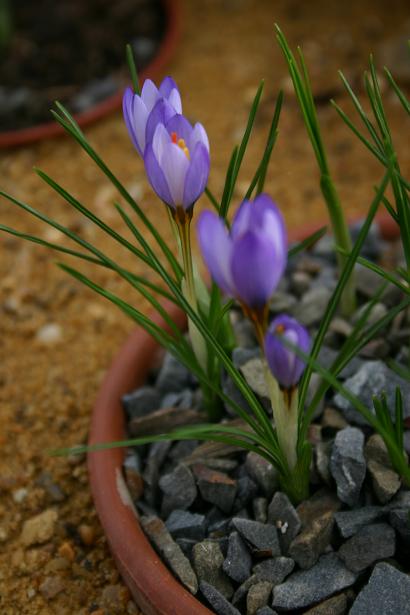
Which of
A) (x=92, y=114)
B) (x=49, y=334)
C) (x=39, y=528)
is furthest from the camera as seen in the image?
(x=92, y=114)

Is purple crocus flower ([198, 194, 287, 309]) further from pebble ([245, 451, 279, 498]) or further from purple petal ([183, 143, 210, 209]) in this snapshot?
pebble ([245, 451, 279, 498])

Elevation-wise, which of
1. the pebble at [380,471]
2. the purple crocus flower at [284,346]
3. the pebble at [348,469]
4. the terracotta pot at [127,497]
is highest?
the purple crocus flower at [284,346]

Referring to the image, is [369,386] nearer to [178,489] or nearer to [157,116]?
[178,489]

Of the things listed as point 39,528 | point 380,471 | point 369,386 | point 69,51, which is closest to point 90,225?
point 69,51

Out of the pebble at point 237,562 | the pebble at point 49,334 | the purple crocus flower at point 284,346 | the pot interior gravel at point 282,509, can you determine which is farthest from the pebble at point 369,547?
the pebble at point 49,334

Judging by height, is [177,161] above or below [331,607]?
above

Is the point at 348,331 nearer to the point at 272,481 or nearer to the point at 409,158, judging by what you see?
the point at 272,481

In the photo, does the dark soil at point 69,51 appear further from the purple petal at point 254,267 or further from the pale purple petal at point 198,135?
the purple petal at point 254,267
